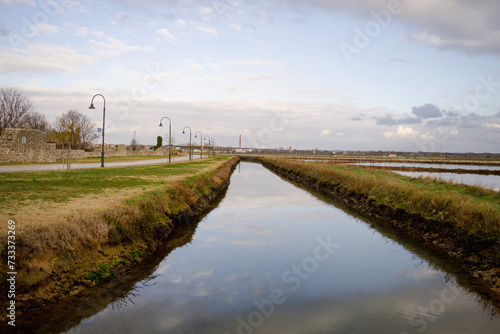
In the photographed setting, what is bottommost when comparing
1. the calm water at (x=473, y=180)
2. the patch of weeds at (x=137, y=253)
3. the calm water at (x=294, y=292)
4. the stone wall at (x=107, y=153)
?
the calm water at (x=294, y=292)

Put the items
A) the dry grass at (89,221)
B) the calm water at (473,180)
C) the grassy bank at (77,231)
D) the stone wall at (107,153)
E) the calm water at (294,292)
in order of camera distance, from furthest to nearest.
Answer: the stone wall at (107,153)
the calm water at (473,180)
the dry grass at (89,221)
the grassy bank at (77,231)
the calm water at (294,292)

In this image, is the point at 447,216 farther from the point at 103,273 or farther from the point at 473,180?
the point at 473,180

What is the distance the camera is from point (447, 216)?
14461 millimetres

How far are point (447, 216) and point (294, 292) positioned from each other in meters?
8.99

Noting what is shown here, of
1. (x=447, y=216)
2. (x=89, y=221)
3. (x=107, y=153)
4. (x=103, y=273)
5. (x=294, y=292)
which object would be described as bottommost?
(x=294, y=292)

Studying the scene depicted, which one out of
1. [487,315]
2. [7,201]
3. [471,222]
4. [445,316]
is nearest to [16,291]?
[7,201]

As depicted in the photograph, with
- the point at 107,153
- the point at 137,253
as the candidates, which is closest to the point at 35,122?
the point at 107,153

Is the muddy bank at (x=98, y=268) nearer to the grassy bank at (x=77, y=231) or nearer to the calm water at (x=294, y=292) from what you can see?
the grassy bank at (x=77, y=231)

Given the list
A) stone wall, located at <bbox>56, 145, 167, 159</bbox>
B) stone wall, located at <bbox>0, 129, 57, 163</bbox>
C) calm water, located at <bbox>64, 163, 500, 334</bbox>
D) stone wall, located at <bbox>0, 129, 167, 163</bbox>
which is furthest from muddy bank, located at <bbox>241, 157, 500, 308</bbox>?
stone wall, located at <bbox>56, 145, 167, 159</bbox>

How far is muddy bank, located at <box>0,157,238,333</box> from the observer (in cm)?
689

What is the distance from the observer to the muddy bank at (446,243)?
32.4 feet

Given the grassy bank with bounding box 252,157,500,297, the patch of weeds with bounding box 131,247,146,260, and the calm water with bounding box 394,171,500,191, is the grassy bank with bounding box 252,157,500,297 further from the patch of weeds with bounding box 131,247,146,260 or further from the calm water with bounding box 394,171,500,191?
the patch of weeds with bounding box 131,247,146,260

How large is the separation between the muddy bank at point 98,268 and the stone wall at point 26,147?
101ft

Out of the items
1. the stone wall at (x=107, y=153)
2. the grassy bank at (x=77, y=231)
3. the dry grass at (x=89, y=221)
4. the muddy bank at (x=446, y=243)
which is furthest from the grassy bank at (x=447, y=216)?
the stone wall at (x=107, y=153)
